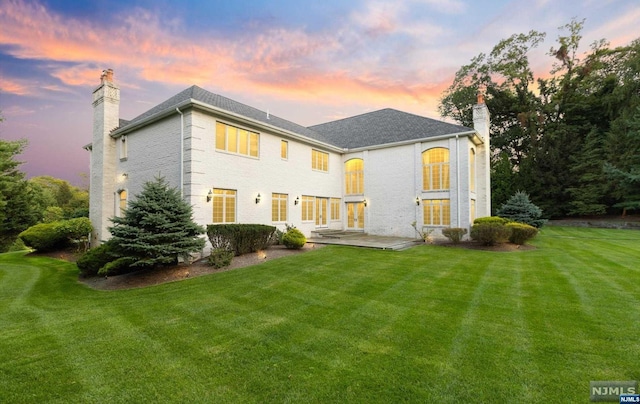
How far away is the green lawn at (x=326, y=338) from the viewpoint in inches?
114

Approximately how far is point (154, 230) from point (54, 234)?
1002 cm

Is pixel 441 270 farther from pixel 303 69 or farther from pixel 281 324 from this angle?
pixel 303 69

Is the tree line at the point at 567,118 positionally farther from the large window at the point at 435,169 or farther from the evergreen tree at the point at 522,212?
the large window at the point at 435,169

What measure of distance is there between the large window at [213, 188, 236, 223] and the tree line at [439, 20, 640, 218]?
80.7ft

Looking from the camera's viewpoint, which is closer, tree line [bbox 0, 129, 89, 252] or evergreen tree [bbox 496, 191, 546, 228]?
evergreen tree [bbox 496, 191, 546, 228]

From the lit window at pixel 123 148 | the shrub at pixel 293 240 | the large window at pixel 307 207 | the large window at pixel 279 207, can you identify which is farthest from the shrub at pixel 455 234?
the lit window at pixel 123 148

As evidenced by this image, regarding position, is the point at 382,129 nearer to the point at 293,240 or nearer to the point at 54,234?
the point at 293,240

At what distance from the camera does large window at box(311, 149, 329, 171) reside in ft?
55.5

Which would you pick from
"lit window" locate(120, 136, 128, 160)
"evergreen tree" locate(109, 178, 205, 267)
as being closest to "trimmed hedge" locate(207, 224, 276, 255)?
"evergreen tree" locate(109, 178, 205, 267)

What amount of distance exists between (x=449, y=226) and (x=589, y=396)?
13.4 m

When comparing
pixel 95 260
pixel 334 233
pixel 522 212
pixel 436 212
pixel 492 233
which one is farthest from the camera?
pixel 522 212

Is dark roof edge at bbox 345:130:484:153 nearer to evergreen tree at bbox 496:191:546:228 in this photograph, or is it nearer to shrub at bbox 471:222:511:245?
shrub at bbox 471:222:511:245

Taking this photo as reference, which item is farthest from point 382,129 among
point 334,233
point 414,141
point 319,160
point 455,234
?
point 455,234

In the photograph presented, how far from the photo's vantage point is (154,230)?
810 cm
